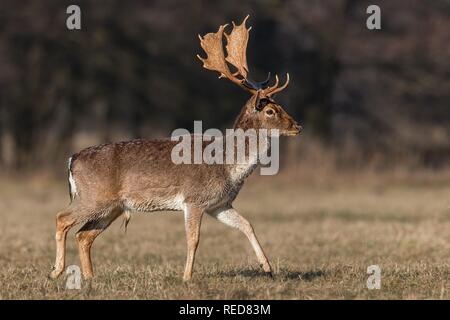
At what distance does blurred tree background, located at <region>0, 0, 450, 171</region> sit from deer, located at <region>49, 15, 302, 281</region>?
14.9m

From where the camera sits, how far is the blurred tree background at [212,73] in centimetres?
2519

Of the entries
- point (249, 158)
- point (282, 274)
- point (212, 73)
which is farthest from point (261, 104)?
point (212, 73)

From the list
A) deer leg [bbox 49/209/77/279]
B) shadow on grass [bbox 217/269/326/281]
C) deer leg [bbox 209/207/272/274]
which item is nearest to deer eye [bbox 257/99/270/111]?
deer leg [bbox 209/207/272/274]

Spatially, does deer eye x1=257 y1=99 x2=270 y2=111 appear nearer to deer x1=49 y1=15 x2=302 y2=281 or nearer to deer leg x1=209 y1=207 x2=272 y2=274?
deer x1=49 y1=15 x2=302 y2=281

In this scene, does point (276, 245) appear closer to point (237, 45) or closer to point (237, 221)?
point (237, 45)

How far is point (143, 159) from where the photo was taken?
9.67 metres

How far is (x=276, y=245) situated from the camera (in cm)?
1441

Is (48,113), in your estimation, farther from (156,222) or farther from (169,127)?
(156,222)

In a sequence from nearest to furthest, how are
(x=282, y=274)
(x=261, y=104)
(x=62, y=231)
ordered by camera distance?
(x=282, y=274)
(x=62, y=231)
(x=261, y=104)

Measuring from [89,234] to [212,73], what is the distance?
17720 millimetres

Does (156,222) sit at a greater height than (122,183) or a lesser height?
lesser

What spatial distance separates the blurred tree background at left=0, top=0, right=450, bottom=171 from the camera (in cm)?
2519
